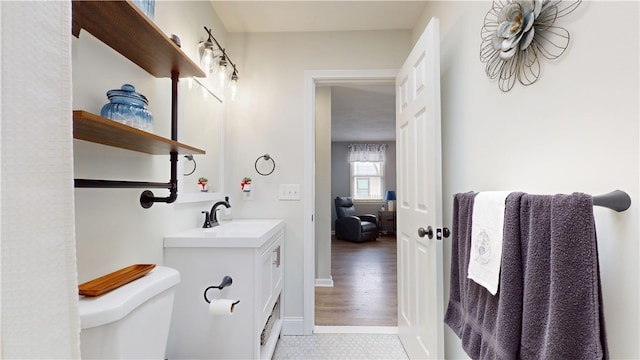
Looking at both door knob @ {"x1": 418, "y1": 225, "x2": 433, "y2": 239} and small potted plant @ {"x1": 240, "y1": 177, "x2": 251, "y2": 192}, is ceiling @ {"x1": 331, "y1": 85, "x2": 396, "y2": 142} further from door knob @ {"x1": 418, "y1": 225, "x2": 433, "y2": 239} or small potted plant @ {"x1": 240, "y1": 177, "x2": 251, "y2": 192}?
door knob @ {"x1": 418, "y1": 225, "x2": 433, "y2": 239}

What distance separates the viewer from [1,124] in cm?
38

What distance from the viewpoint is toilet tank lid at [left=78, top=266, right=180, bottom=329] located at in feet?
2.39

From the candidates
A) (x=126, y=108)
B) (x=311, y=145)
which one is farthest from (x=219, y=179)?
(x=126, y=108)

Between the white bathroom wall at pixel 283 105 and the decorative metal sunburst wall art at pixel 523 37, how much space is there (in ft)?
3.91

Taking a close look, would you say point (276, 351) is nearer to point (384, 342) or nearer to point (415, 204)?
point (384, 342)

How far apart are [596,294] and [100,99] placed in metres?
1.58

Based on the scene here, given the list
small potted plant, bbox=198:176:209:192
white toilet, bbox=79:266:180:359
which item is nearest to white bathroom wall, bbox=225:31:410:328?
small potted plant, bbox=198:176:209:192

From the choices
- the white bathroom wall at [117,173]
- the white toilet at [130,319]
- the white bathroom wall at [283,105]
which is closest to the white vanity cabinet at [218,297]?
the white bathroom wall at [117,173]

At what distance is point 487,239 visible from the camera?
3.30 feet

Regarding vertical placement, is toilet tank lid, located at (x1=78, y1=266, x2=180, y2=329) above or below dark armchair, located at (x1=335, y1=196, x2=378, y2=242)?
above

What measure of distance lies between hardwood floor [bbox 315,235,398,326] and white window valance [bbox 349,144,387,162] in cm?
310

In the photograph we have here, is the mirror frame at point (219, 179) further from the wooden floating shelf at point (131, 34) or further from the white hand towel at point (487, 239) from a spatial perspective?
the white hand towel at point (487, 239)

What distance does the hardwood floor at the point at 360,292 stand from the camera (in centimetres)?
249

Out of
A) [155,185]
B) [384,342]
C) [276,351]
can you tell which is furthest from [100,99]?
[384,342]
